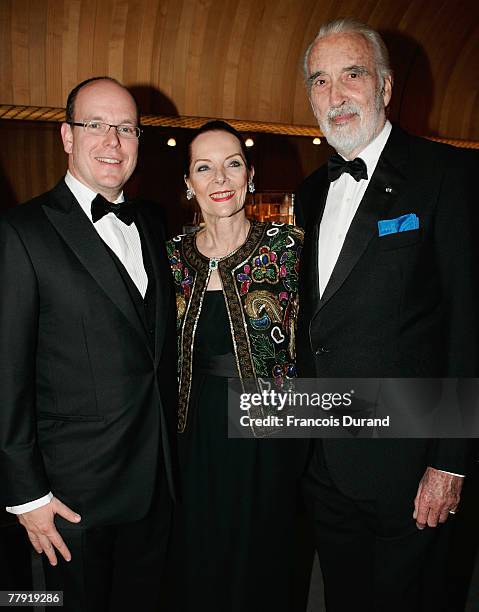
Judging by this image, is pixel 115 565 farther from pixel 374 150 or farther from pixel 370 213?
pixel 374 150

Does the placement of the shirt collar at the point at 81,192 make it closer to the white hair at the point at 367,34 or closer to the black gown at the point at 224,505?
the black gown at the point at 224,505

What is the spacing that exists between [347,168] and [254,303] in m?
0.60

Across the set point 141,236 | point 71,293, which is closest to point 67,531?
point 71,293

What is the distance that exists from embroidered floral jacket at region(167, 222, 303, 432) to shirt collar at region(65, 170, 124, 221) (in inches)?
20.9

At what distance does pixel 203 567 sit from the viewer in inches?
87.7

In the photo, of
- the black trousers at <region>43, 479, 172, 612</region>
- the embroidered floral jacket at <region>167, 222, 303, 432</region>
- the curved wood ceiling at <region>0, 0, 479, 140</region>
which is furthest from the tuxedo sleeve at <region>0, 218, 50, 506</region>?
the curved wood ceiling at <region>0, 0, 479, 140</region>

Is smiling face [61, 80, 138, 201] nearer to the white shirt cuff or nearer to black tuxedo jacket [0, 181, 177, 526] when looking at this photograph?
black tuxedo jacket [0, 181, 177, 526]

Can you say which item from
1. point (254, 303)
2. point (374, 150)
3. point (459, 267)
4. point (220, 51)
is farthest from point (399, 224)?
point (220, 51)

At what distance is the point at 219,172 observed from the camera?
7.48ft

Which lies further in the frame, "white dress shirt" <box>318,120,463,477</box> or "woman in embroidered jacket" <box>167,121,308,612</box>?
"woman in embroidered jacket" <box>167,121,308,612</box>

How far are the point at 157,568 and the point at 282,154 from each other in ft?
14.8

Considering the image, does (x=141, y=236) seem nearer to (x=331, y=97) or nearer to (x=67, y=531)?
(x=331, y=97)

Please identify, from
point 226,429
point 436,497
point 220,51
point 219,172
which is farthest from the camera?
point 220,51

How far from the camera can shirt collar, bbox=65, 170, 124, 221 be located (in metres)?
1.92
